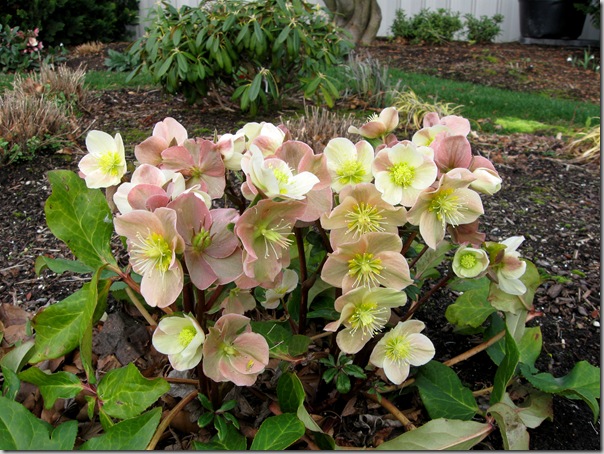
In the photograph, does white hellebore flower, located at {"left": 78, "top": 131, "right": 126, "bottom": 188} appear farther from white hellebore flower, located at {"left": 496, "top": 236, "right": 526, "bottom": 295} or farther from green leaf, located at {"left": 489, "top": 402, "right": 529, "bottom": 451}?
green leaf, located at {"left": 489, "top": 402, "right": 529, "bottom": 451}

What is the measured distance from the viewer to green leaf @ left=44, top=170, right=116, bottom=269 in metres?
1.24

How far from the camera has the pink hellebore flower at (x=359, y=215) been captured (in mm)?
1068

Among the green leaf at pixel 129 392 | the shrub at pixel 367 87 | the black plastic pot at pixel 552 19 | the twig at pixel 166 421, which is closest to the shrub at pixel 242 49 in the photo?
the shrub at pixel 367 87

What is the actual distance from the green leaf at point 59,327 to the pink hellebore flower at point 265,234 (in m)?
0.41

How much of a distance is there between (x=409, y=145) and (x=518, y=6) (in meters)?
10.9

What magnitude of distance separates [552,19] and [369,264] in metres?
10.3

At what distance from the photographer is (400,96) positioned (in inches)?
185

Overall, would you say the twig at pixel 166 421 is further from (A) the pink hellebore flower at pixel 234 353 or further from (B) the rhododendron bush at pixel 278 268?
Answer: (A) the pink hellebore flower at pixel 234 353

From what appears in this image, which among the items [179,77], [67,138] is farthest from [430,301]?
[179,77]

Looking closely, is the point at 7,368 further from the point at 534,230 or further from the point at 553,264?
the point at 534,230

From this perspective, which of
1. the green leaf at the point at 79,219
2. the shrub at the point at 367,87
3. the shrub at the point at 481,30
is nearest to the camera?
the green leaf at the point at 79,219

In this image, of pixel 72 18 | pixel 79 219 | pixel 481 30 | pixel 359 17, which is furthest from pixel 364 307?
pixel 481 30

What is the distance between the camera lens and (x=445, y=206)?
108cm

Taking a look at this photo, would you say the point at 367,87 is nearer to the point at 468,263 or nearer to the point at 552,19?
the point at 468,263
